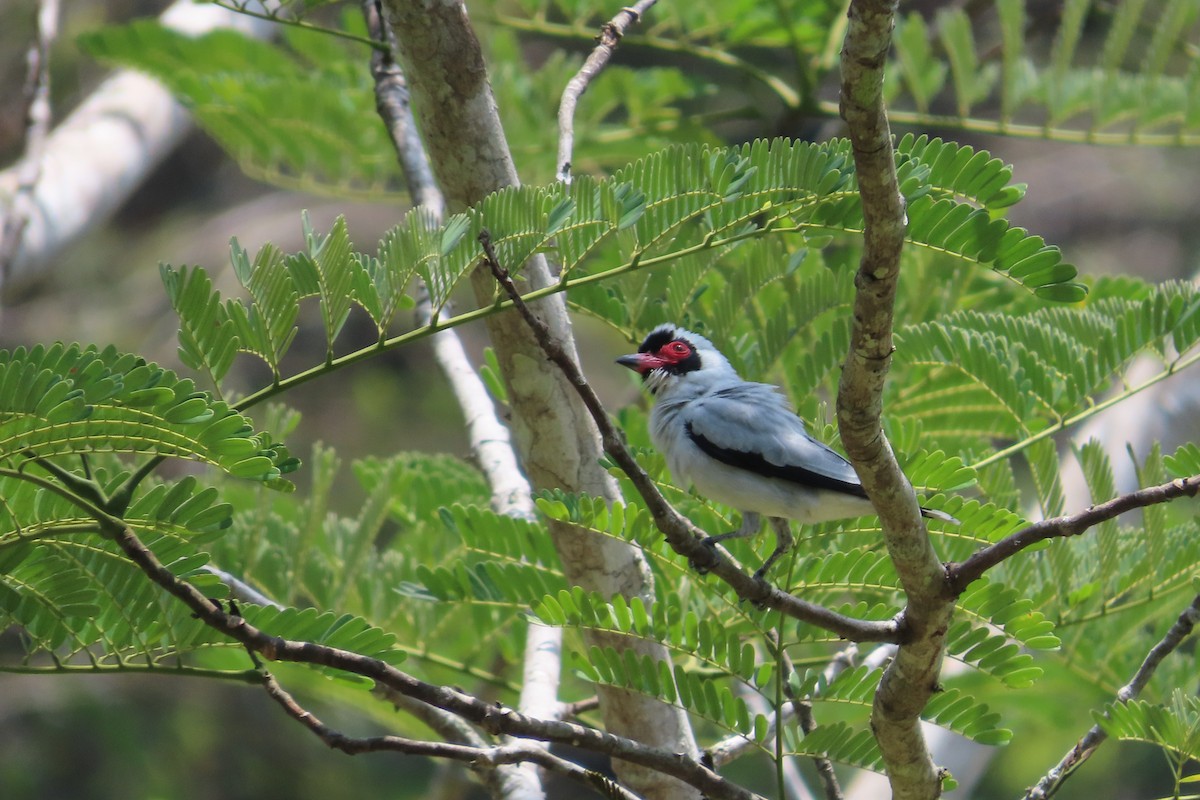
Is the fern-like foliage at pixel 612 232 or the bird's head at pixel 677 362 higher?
the fern-like foliage at pixel 612 232

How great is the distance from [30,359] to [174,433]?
0.26m

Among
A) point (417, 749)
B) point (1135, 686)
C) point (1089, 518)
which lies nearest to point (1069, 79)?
point (1135, 686)

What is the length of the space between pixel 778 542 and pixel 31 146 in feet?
11.5

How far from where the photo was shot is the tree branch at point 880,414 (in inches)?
65.8

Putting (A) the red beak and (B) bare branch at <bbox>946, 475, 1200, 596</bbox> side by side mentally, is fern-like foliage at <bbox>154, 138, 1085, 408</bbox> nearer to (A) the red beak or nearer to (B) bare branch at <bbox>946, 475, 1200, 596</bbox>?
(B) bare branch at <bbox>946, 475, 1200, 596</bbox>

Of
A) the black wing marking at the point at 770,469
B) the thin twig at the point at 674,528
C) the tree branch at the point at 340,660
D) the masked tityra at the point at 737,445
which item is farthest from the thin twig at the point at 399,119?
the tree branch at the point at 340,660

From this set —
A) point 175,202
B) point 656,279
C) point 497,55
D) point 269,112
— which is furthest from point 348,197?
point 175,202

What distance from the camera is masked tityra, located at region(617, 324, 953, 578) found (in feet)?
10.0

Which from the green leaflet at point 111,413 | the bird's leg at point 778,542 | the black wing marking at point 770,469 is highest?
the green leaflet at point 111,413

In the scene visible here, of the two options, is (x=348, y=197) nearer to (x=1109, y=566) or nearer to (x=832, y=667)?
(x=832, y=667)

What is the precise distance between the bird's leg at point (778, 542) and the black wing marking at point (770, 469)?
17 cm

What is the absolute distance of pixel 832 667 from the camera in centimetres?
350

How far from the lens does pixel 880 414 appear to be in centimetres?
201

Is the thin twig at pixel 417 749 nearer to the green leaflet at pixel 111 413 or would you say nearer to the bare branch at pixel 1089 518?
the green leaflet at pixel 111 413
